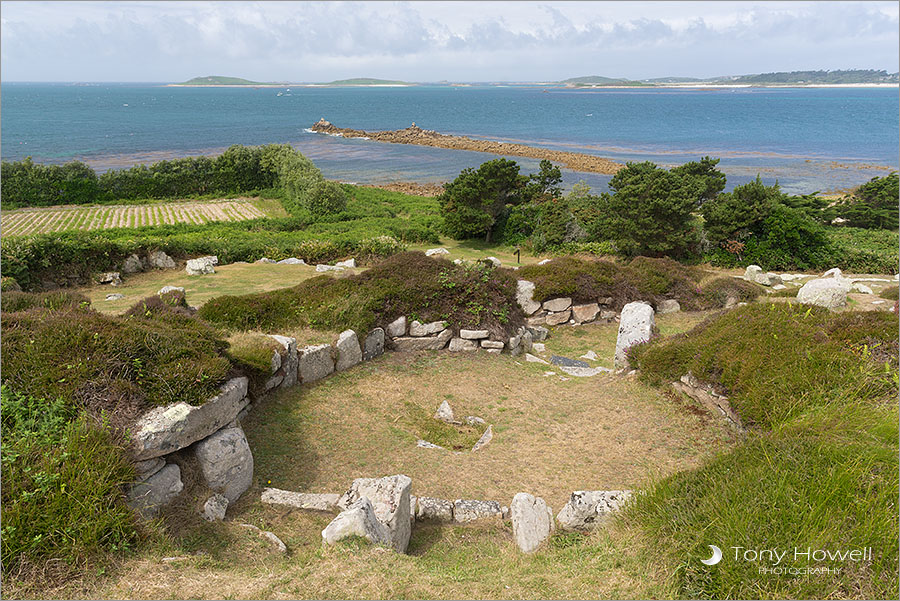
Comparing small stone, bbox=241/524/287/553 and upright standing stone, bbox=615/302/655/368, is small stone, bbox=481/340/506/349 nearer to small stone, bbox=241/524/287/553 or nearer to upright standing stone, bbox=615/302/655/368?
upright standing stone, bbox=615/302/655/368

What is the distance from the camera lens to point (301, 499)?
26.1 ft

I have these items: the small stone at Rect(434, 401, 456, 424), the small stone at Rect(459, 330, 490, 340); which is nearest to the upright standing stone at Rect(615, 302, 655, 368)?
the small stone at Rect(459, 330, 490, 340)

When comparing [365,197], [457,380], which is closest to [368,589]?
[457,380]

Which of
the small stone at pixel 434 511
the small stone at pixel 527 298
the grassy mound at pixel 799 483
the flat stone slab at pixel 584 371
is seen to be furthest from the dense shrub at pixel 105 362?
the small stone at pixel 527 298

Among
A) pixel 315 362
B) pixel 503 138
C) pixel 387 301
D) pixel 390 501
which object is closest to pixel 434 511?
pixel 390 501

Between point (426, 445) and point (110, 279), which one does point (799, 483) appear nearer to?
point (426, 445)

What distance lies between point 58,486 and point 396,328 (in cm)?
911

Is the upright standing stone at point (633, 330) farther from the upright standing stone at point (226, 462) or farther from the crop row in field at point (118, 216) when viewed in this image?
the crop row in field at point (118, 216)

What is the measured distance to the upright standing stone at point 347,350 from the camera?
1291 cm

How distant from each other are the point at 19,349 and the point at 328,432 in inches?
199

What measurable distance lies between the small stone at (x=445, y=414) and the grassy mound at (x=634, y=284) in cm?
680

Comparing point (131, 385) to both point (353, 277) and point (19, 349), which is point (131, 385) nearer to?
point (19, 349)

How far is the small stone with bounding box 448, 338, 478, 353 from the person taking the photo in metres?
14.8

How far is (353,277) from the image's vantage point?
15.6 metres
